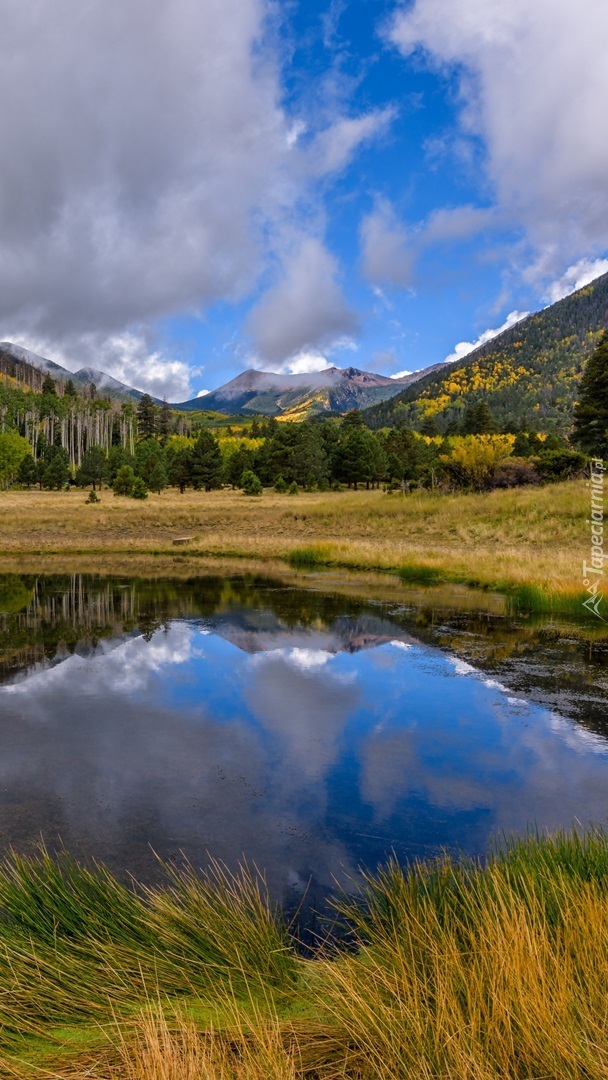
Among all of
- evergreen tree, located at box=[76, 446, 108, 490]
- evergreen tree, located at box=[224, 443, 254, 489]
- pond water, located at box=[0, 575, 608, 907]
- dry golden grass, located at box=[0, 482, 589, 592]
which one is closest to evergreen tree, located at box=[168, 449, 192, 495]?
evergreen tree, located at box=[224, 443, 254, 489]

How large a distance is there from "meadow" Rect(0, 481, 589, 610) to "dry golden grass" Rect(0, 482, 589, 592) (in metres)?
0.06

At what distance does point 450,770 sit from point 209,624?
958cm

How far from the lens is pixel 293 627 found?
15.7 metres

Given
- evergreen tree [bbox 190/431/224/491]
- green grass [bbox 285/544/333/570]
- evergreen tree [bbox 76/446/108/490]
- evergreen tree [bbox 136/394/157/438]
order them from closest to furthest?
green grass [bbox 285/544/333/570] → evergreen tree [bbox 190/431/224/491] → evergreen tree [bbox 76/446/108/490] → evergreen tree [bbox 136/394/157/438]

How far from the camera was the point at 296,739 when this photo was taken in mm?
8359

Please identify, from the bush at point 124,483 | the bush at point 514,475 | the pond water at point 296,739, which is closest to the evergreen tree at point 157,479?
the bush at point 124,483

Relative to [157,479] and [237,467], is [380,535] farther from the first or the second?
[237,467]

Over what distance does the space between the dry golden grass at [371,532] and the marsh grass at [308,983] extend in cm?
1547

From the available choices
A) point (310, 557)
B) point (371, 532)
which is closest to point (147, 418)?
point (371, 532)

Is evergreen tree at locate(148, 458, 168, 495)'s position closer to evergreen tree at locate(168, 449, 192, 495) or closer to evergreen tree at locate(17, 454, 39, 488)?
evergreen tree at locate(168, 449, 192, 495)

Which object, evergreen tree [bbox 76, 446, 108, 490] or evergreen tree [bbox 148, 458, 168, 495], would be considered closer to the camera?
evergreen tree [bbox 148, 458, 168, 495]

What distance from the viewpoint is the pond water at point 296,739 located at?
581 centimetres

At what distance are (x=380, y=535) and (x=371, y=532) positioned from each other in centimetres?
96

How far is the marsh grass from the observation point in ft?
9.08
